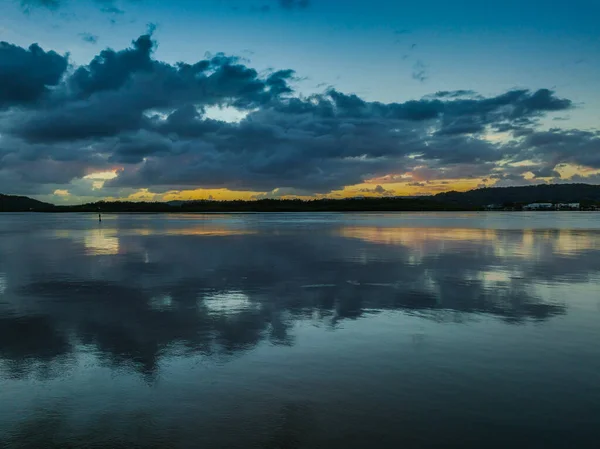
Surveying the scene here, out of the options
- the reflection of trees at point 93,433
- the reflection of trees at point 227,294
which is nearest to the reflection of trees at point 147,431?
the reflection of trees at point 93,433

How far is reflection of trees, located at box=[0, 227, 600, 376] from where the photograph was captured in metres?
11.8

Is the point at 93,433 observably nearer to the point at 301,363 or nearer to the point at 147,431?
the point at 147,431

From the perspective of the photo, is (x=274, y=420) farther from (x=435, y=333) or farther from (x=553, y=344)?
(x=553, y=344)

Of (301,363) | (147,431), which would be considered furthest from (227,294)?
(147,431)

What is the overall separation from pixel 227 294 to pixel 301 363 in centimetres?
845

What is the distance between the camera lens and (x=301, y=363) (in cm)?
1002

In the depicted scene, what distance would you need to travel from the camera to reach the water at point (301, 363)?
280 inches

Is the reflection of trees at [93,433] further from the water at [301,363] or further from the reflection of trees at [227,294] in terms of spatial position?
the reflection of trees at [227,294]

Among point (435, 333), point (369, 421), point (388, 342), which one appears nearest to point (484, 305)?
point (435, 333)

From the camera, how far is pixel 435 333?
12375 millimetres

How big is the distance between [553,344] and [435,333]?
8.69 ft

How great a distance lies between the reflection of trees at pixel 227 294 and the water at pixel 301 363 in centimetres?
9

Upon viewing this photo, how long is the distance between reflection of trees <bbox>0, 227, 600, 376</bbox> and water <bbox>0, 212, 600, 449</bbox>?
89 millimetres

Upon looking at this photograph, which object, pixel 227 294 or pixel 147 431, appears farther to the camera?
pixel 227 294
